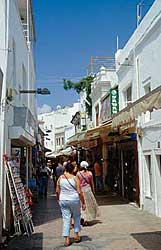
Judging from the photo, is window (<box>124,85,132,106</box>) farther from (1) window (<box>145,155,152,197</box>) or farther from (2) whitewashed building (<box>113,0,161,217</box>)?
(1) window (<box>145,155,152,197</box>)

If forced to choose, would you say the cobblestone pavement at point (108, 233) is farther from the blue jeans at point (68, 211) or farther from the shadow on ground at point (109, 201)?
the shadow on ground at point (109, 201)

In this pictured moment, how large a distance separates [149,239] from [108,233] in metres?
1.24

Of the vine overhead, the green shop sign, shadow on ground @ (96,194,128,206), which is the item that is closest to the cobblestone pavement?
shadow on ground @ (96,194,128,206)

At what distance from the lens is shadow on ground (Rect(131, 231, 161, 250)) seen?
25.0 ft

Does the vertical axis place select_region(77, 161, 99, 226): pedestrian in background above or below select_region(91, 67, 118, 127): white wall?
below

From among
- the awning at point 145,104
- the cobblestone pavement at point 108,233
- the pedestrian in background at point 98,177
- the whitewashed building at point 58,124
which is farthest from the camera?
the whitewashed building at point 58,124

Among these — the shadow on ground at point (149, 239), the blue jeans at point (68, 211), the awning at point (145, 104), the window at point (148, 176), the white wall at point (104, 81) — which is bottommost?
the shadow on ground at point (149, 239)

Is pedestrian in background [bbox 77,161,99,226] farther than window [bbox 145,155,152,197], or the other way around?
window [bbox 145,155,152,197]

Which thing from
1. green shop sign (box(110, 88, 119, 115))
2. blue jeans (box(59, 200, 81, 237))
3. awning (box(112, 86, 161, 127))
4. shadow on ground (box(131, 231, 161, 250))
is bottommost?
shadow on ground (box(131, 231, 161, 250))

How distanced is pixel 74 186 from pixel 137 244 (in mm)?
1833

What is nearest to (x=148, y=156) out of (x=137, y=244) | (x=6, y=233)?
(x=137, y=244)

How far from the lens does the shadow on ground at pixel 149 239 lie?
7627mm

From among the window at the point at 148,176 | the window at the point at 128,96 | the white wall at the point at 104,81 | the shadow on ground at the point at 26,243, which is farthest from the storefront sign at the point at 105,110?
the shadow on ground at the point at 26,243

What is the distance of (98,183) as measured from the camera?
2017 cm
